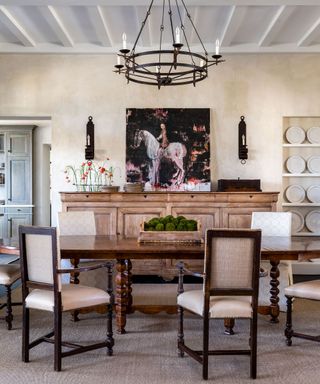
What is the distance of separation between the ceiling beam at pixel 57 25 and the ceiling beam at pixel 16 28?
40 cm

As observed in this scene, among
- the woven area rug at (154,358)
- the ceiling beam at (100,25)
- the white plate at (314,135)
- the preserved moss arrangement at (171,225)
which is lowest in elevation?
the woven area rug at (154,358)

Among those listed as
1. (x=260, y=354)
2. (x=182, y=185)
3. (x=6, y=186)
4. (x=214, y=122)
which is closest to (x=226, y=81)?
(x=214, y=122)

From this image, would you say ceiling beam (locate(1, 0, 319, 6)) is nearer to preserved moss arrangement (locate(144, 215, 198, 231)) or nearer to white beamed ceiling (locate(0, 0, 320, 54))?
white beamed ceiling (locate(0, 0, 320, 54))

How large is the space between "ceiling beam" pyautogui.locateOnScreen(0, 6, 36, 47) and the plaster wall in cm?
36

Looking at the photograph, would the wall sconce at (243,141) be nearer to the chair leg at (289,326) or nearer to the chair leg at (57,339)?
the chair leg at (289,326)

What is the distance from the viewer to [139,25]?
5996 millimetres

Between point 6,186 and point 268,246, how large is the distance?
7.22 meters

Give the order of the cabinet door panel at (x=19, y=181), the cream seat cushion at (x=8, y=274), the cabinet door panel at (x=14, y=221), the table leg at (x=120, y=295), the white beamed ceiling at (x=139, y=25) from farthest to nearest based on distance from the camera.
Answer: the cabinet door panel at (x=19, y=181) < the cabinet door panel at (x=14, y=221) < the white beamed ceiling at (x=139, y=25) < the cream seat cushion at (x=8, y=274) < the table leg at (x=120, y=295)

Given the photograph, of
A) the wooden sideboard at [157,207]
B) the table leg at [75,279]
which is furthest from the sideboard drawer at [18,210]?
the table leg at [75,279]

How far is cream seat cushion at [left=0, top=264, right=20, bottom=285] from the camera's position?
4.01 metres

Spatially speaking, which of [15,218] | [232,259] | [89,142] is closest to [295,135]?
[89,142]

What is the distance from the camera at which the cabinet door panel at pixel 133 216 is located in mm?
6328

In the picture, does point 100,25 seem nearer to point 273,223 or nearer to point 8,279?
point 273,223

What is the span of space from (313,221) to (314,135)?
49.8 inches
